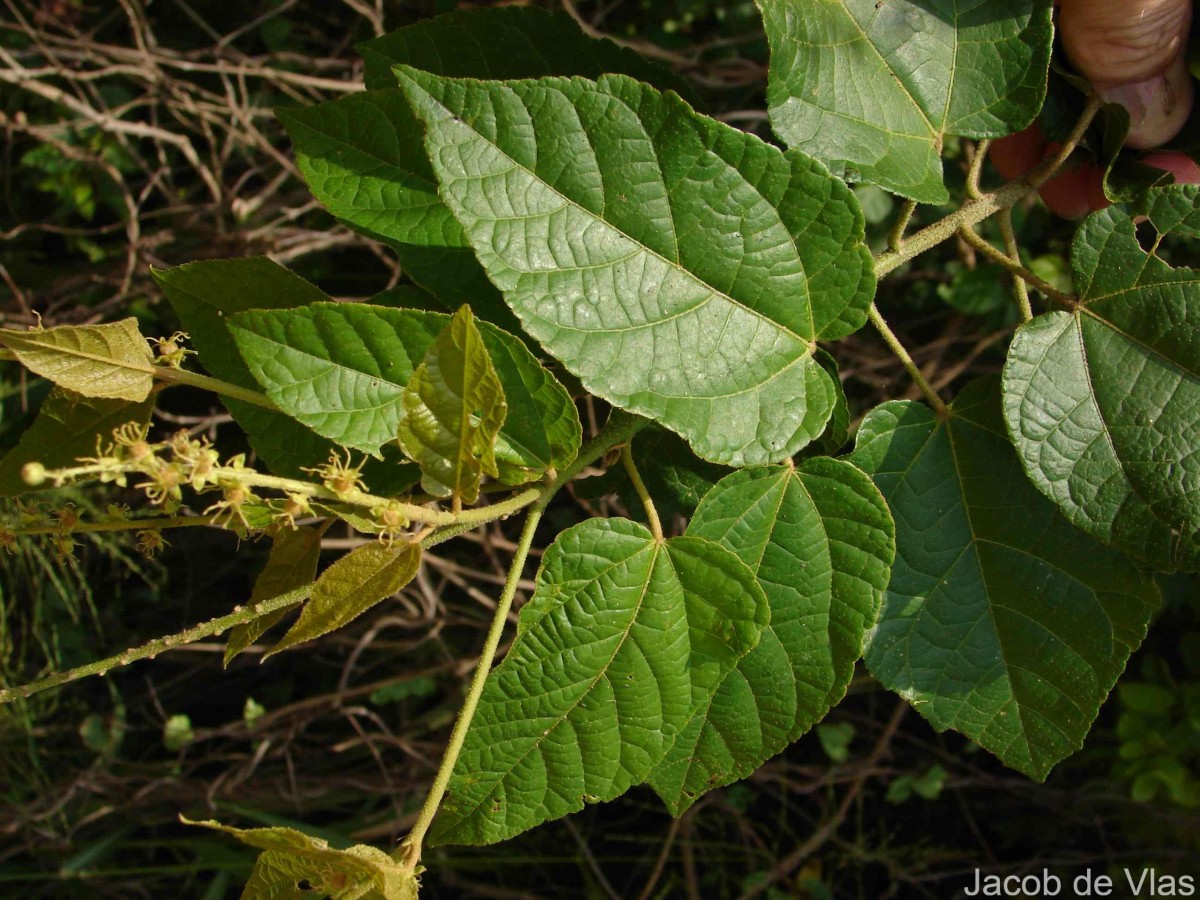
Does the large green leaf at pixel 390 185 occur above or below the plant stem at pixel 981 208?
below

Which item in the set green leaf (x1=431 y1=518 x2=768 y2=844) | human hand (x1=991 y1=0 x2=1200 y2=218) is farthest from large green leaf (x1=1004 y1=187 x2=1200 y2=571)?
green leaf (x1=431 y1=518 x2=768 y2=844)

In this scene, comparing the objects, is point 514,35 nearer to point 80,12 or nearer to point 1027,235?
point 1027,235

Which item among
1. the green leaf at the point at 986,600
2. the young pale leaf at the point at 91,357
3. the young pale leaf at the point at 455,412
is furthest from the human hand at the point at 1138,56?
the young pale leaf at the point at 91,357

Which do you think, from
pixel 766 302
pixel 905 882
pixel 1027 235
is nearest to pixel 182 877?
pixel 905 882

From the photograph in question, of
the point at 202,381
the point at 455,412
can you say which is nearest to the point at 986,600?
the point at 455,412

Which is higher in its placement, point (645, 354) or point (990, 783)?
point (645, 354)

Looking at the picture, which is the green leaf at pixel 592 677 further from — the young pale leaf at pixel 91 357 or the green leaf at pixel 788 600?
the young pale leaf at pixel 91 357
